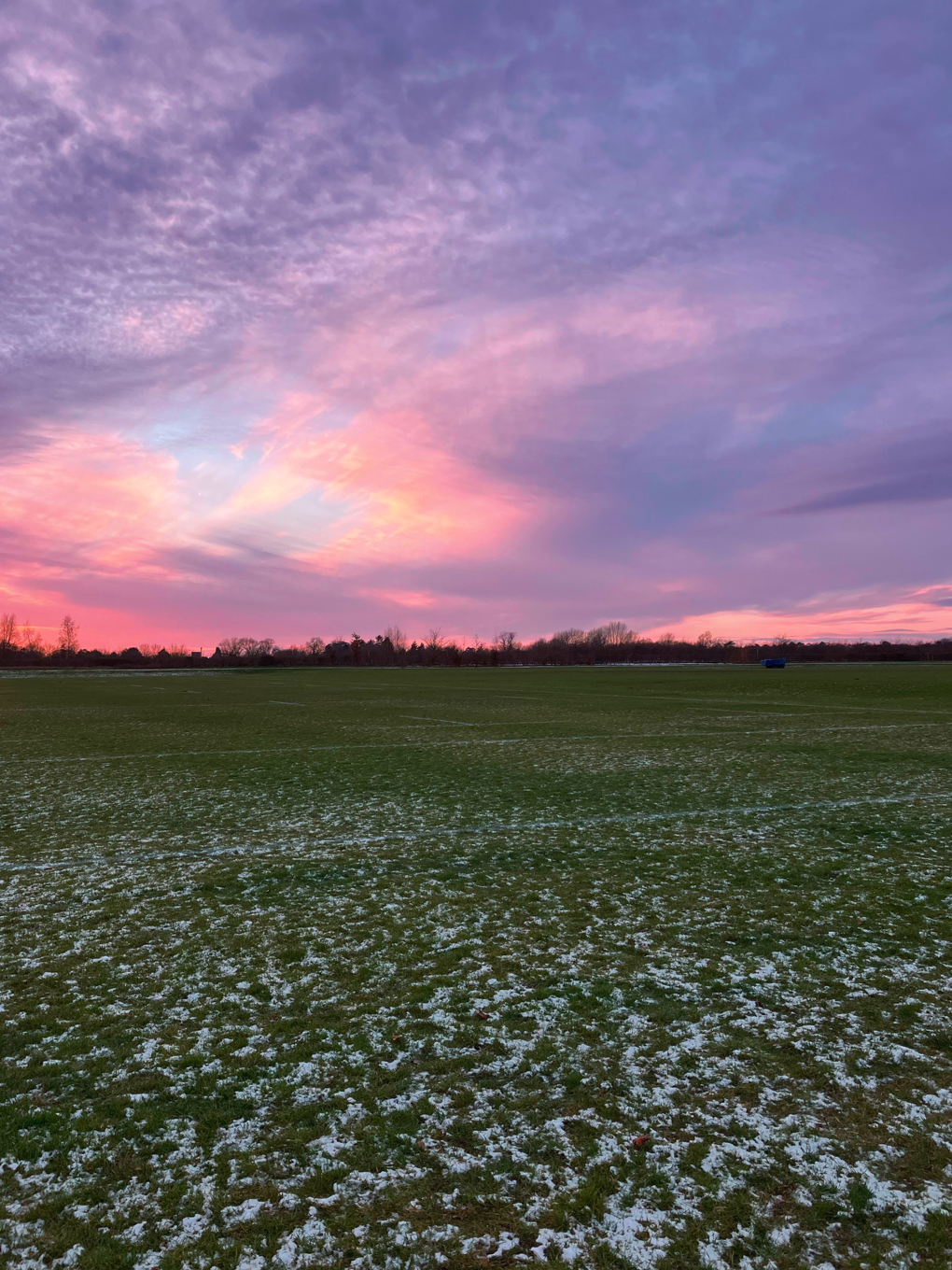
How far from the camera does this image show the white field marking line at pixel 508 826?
7.08 metres

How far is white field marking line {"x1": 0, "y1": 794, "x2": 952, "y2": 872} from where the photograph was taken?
708 cm

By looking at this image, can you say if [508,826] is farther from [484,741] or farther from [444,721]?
[444,721]

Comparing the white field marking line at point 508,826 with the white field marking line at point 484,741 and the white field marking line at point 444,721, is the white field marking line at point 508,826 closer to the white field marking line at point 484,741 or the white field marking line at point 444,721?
the white field marking line at point 484,741

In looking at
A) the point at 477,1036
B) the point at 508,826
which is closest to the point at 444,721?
the point at 508,826

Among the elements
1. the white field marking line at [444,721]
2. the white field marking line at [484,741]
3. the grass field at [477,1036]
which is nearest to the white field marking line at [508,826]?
the grass field at [477,1036]

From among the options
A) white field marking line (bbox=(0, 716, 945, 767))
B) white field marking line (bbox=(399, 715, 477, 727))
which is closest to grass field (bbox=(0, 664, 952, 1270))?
white field marking line (bbox=(0, 716, 945, 767))

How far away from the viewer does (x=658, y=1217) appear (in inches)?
101

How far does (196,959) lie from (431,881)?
2056 mm

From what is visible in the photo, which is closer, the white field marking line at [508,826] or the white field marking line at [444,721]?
the white field marking line at [508,826]

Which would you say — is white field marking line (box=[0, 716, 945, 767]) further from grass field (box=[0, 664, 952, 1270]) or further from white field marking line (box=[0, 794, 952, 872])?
white field marking line (box=[0, 794, 952, 872])

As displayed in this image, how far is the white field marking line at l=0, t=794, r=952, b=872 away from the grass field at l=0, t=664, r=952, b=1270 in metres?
0.07

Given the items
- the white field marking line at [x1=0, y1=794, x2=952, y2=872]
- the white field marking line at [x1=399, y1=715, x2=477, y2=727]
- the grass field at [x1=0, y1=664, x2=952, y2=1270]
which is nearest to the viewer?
the grass field at [x1=0, y1=664, x2=952, y2=1270]

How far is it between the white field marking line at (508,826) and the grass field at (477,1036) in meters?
0.07

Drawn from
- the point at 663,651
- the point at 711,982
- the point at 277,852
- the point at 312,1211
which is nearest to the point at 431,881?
the point at 277,852
